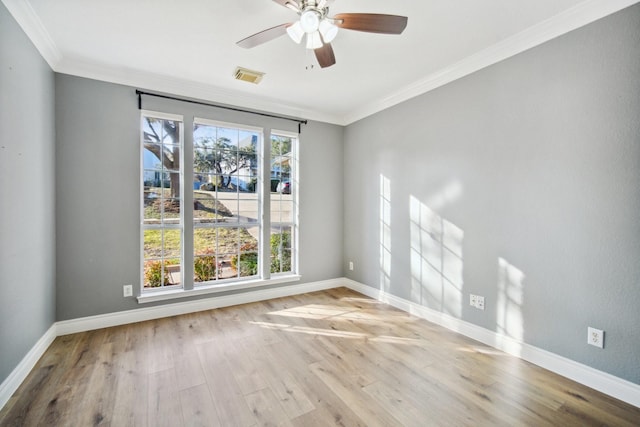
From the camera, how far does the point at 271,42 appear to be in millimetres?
2490

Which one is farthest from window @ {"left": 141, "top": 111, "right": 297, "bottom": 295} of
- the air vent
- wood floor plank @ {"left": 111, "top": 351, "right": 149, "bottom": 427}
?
wood floor plank @ {"left": 111, "top": 351, "right": 149, "bottom": 427}

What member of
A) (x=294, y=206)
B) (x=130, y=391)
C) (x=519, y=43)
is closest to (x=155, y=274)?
(x=130, y=391)

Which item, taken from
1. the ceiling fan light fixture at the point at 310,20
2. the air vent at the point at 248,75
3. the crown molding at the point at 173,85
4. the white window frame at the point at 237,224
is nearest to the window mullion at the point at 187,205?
the white window frame at the point at 237,224

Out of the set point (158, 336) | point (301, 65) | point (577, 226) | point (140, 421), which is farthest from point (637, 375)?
point (158, 336)

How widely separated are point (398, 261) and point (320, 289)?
1.37 metres

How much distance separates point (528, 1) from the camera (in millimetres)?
1963

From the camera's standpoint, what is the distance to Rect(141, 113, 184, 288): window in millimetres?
3250

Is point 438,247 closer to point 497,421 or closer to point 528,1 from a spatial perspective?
point 497,421

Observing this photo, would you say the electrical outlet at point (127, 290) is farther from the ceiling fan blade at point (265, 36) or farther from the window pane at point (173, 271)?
the ceiling fan blade at point (265, 36)

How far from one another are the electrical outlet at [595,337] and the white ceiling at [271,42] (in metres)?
2.18

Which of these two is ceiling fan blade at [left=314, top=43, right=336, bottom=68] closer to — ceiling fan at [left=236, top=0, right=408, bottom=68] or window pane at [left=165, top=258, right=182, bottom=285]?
ceiling fan at [left=236, top=0, right=408, bottom=68]

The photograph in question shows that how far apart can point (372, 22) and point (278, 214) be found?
2.81 metres

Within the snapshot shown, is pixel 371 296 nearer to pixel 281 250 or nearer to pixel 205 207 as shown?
pixel 281 250

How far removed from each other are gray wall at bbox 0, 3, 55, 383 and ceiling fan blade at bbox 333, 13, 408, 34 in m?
2.23
